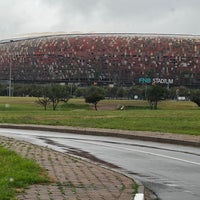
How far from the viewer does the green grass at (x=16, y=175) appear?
839 cm

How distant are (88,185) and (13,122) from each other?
27.2 m

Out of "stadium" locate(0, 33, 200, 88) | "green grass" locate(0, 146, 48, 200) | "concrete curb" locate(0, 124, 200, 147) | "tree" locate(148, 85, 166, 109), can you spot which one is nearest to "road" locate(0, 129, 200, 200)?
"concrete curb" locate(0, 124, 200, 147)

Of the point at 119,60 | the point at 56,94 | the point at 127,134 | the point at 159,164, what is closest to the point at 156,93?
the point at 56,94

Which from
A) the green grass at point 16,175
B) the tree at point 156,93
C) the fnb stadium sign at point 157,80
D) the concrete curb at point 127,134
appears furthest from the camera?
the fnb stadium sign at point 157,80

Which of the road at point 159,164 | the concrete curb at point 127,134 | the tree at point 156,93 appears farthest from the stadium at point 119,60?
the road at point 159,164

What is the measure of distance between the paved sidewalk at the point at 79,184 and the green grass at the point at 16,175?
0.20m

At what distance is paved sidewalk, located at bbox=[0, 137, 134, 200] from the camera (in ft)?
27.7

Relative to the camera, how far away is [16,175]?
991 centimetres

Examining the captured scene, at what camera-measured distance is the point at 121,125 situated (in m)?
31.1

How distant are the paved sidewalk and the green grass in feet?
0.67

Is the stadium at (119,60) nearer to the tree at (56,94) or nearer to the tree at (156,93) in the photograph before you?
the tree at (156,93)

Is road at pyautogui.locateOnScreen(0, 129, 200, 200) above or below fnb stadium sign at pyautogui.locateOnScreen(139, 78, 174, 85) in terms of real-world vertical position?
below

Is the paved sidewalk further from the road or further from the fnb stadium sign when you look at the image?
the fnb stadium sign

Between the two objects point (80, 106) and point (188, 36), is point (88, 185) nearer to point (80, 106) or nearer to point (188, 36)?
point (80, 106)
